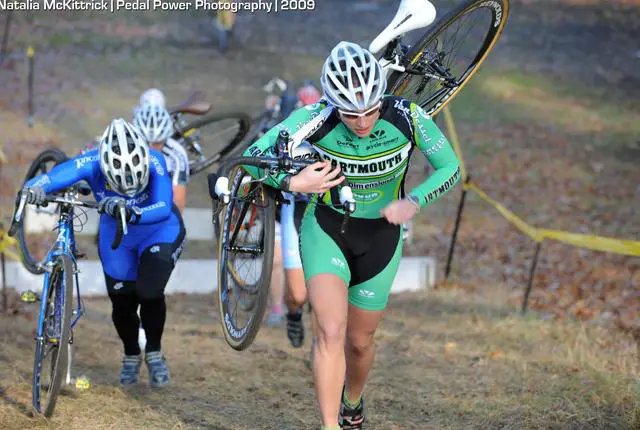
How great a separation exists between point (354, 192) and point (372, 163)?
0.78 feet

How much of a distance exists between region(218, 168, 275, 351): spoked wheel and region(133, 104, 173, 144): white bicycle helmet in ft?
5.60

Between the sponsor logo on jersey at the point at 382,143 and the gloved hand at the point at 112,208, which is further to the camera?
the gloved hand at the point at 112,208

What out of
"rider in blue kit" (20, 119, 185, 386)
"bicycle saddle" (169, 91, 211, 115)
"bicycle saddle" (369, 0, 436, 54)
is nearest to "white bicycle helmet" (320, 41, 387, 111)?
"bicycle saddle" (369, 0, 436, 54)

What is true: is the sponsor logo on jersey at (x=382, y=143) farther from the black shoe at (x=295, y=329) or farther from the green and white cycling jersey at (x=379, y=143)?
the black shoe at (x=295, y=329)

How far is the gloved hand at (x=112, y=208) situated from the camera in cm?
673

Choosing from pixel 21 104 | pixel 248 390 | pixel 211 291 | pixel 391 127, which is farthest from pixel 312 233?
pixel 21 104

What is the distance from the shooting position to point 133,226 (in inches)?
297

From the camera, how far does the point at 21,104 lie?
2302 centimetres

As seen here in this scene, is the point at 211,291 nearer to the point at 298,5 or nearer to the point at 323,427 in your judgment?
the point at 323,427

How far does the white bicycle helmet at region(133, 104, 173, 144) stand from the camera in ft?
28.3

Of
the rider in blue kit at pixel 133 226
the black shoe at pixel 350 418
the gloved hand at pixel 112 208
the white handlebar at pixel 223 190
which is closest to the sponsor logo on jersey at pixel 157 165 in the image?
the rider in blue kit at pixel 133 226

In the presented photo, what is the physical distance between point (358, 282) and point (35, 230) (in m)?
9.39

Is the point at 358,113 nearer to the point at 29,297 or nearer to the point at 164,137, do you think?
the point at 29,297

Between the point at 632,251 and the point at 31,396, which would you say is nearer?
the point at 31,396
